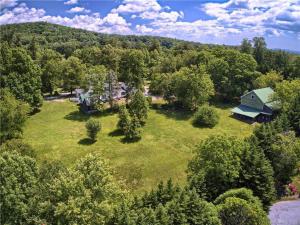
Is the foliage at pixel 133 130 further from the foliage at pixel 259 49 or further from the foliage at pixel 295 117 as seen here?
the foliage at pixel 259 49

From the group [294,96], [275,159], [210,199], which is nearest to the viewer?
[210,199]

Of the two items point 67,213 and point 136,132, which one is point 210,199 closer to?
point 67,213

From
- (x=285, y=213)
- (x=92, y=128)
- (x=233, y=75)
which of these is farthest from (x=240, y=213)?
(x=233, y=75)

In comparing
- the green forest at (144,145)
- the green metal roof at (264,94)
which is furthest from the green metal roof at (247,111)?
the green metal roof at (264,94)

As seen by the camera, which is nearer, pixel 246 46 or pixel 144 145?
pixel 144 145

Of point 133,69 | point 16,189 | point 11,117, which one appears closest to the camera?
point 16,189

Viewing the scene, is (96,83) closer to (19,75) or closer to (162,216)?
(19,75)

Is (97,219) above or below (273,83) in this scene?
below

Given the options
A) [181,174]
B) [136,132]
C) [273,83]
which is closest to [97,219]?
[181,174]
